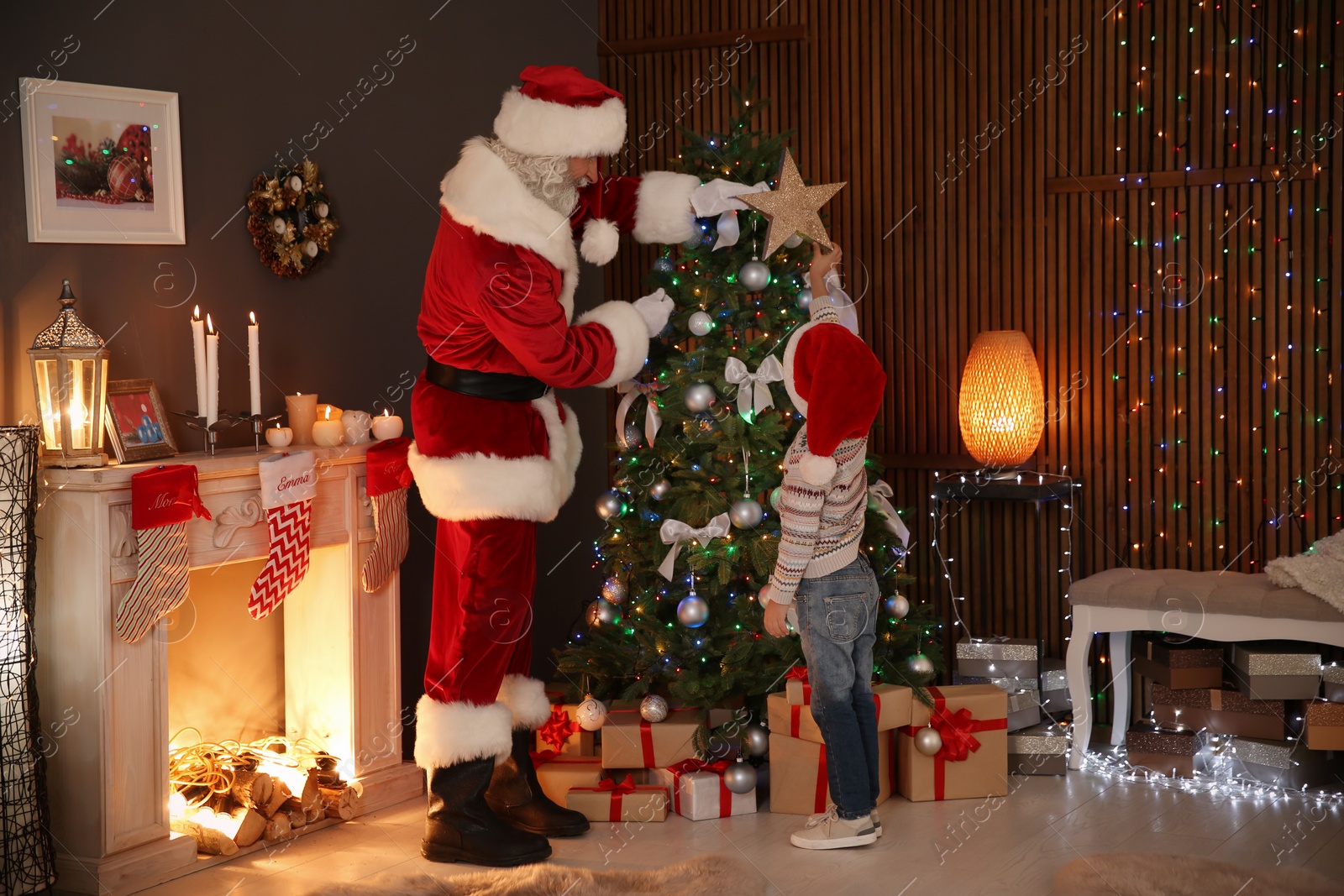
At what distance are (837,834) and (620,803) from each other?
704mm

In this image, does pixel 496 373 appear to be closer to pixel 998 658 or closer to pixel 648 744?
pixel 648 744

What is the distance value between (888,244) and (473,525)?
2313 mm

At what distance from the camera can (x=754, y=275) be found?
12.5 ft

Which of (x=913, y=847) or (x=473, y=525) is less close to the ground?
(x=473, y=525)

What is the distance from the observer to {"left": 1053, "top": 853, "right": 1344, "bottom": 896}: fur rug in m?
2.99

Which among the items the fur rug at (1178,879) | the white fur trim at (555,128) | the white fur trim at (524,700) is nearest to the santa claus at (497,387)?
the white fur trim at (555,128)

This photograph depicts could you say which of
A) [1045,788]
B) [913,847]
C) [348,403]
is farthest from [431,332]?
[1045,788]

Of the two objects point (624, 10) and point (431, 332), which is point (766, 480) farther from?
point (624, 10)

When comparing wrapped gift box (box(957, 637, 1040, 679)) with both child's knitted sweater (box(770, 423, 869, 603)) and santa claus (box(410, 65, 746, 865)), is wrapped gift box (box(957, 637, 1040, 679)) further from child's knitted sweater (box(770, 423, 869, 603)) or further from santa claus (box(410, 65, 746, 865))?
santa claus (box(410, 65, 746, 865))

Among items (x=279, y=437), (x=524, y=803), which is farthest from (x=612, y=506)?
(x=279, y=437)

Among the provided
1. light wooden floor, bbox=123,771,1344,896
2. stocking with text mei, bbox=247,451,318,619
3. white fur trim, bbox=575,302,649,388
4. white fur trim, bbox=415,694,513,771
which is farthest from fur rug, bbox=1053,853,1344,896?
stocking with text mei, bbox=247,451,318,619

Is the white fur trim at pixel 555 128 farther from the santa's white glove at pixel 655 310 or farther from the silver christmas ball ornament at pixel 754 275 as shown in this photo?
the silver christmas ball ornament at pixel 754 275

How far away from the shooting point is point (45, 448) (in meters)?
3.15

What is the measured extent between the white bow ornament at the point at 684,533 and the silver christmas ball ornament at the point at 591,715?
47cm
